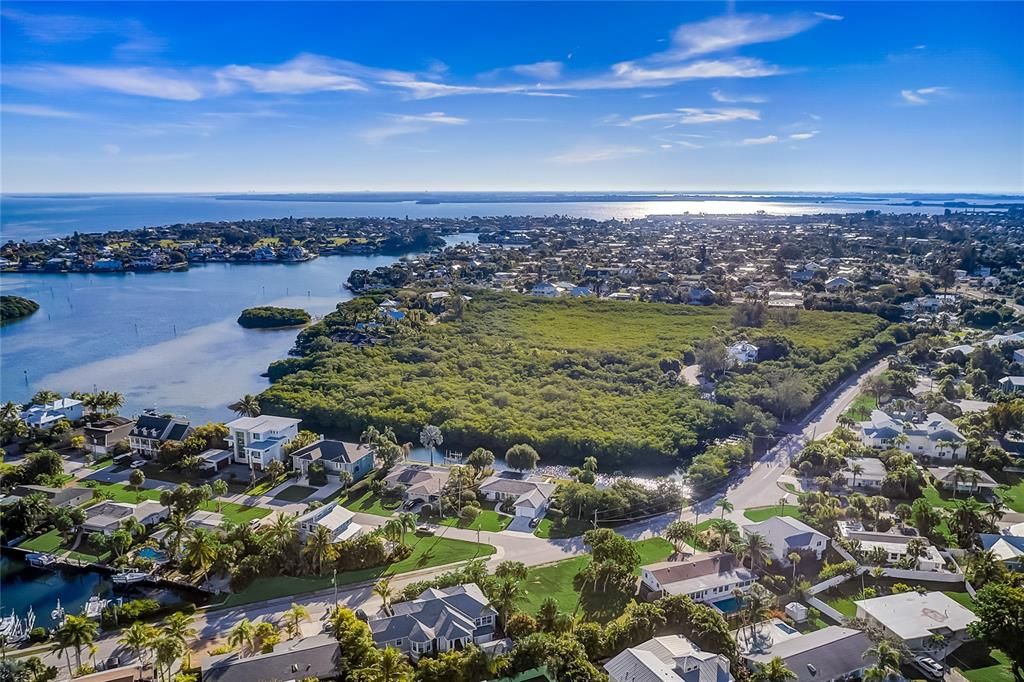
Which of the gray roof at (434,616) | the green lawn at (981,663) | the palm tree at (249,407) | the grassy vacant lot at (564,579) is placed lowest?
the green lawn at (981,663)

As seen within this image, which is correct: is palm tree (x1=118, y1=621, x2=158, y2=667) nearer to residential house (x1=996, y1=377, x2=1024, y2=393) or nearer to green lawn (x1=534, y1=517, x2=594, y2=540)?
green lawn (x1=534, y1=517, x2=594, y2=540)

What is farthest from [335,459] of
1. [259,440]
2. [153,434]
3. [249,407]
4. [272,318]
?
[272,318]

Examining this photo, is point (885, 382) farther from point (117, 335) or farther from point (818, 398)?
point (117, 335)

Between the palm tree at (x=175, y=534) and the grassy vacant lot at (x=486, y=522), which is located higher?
the palm tree at (x=175, y=534)

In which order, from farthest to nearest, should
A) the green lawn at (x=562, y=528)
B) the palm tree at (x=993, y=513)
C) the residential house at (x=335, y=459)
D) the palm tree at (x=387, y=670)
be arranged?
the residential house at (x=335, y=459) < the green lawn at (x=562, y=528) < the palm tree at (x=993, y=513) < the palm tree at (x=387, y=670)

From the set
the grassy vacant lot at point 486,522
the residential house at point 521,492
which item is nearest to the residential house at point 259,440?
the grassy vacant lot at point 486,522

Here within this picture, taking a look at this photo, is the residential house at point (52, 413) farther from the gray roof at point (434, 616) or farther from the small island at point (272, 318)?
the small island at point (272, 318)
